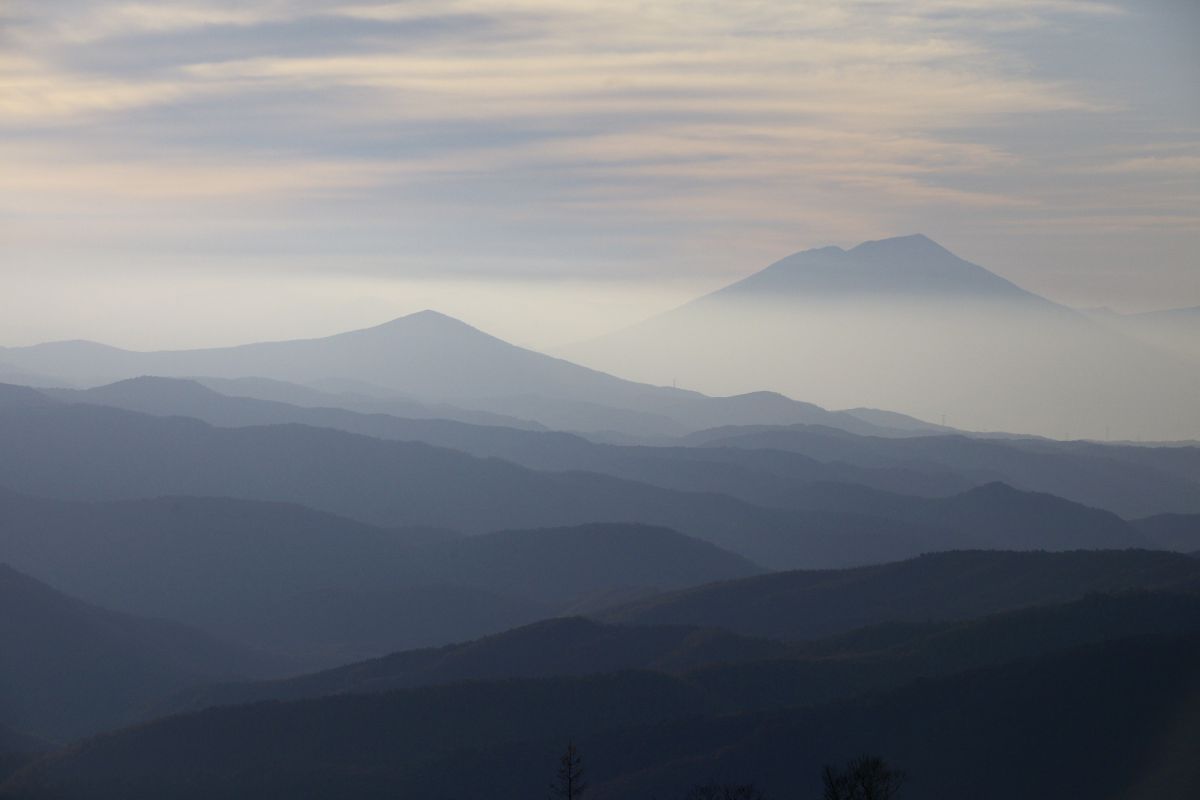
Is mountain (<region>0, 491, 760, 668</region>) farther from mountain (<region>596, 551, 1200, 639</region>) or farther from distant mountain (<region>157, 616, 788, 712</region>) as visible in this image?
distant mountain (<region>157, 616, 788, 712</region>)

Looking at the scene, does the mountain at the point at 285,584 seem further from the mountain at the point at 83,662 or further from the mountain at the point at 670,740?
the mountain at the point at 670,740

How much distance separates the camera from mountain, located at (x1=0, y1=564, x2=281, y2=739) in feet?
426

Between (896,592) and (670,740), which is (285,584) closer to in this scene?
(896,592)

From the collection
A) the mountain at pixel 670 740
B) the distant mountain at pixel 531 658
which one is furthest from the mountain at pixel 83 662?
the mountain at pixel 670 740

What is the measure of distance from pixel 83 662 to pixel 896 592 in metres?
84.9

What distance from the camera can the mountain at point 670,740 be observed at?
2985 inches

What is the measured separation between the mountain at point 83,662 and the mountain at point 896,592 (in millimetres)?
44242

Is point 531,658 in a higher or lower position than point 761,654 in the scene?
higher

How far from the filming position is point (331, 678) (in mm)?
118375

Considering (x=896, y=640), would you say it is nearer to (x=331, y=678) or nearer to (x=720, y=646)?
(x=720, y=646)

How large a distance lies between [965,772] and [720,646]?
39.8 m

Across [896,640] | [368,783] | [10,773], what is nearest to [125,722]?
[10,773]

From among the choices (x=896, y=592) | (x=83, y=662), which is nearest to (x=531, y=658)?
(x=896, y=592)

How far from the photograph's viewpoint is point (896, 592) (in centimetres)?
14275
